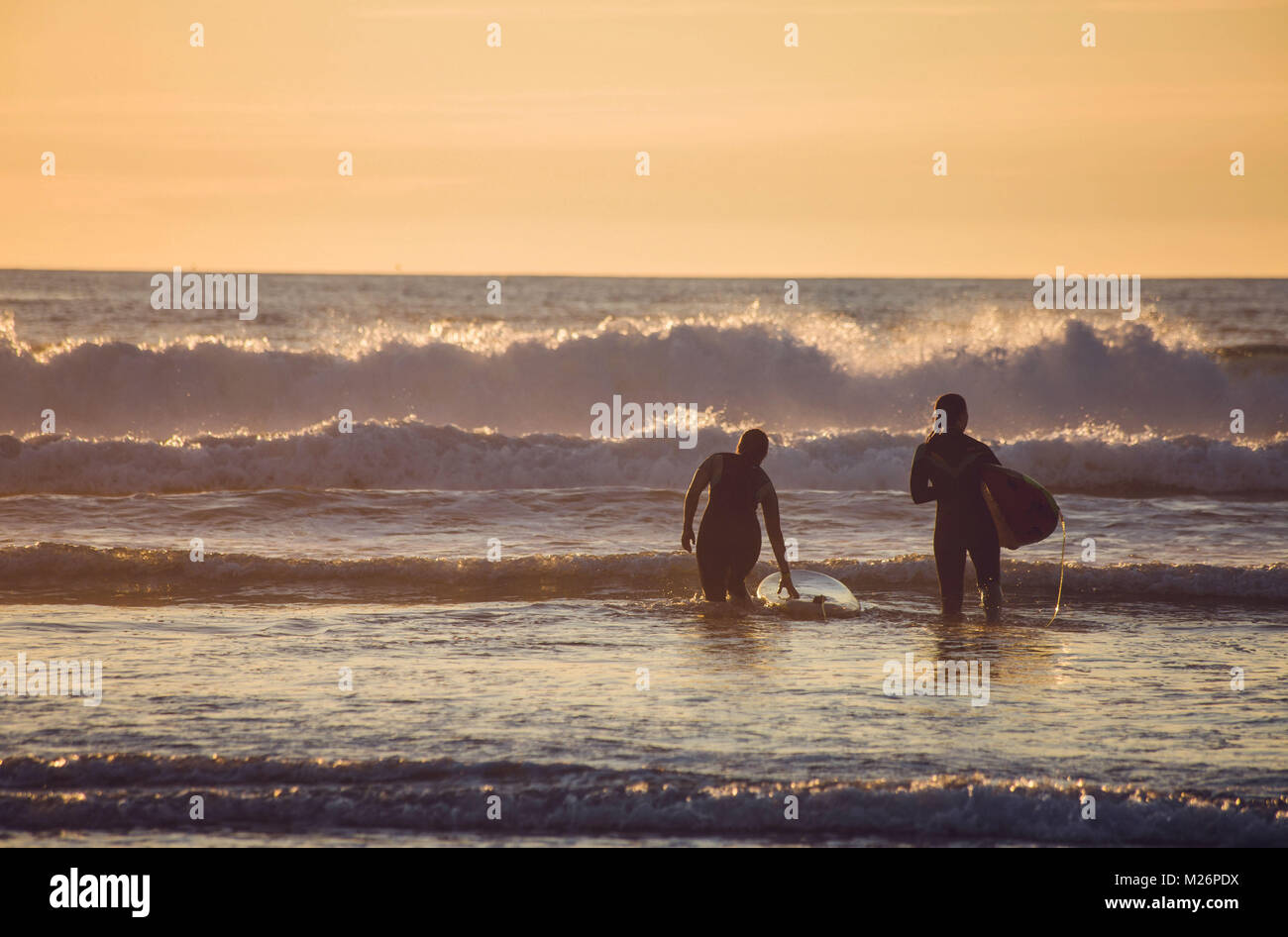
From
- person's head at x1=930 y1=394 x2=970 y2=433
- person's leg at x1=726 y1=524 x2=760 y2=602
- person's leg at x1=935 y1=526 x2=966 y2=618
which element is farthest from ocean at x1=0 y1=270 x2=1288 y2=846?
person's head at x1=930 y1=394 x2=970 y2=433

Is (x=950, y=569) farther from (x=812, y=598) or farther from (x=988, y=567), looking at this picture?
(x=812, y=598)

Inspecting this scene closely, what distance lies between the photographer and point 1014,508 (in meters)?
9.35

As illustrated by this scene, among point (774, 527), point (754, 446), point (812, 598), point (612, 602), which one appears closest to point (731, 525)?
point (774, 527)

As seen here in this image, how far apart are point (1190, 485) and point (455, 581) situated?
1200 centimetres

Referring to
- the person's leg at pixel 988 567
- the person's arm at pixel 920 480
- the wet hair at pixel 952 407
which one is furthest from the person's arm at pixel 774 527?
the person's leg at pixel 988 567

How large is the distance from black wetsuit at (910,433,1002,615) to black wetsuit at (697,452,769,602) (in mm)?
1267

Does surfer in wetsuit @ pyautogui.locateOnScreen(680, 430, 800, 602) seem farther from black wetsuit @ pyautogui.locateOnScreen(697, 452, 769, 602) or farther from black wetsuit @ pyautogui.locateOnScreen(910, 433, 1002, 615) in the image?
black wetsuit @ pyautogui.locateOnScreen(910, 433, 1002, 615)

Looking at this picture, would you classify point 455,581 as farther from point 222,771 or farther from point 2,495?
point 2,495

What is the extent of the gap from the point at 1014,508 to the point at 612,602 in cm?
348

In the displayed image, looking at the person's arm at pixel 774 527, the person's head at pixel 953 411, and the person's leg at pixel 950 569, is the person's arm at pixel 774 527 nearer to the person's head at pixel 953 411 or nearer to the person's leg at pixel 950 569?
the person's leg at pixel 950 569

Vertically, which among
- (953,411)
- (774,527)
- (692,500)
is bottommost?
(774,527)

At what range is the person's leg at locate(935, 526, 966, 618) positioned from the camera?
370 inches

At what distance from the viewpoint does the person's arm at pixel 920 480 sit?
9133mm
